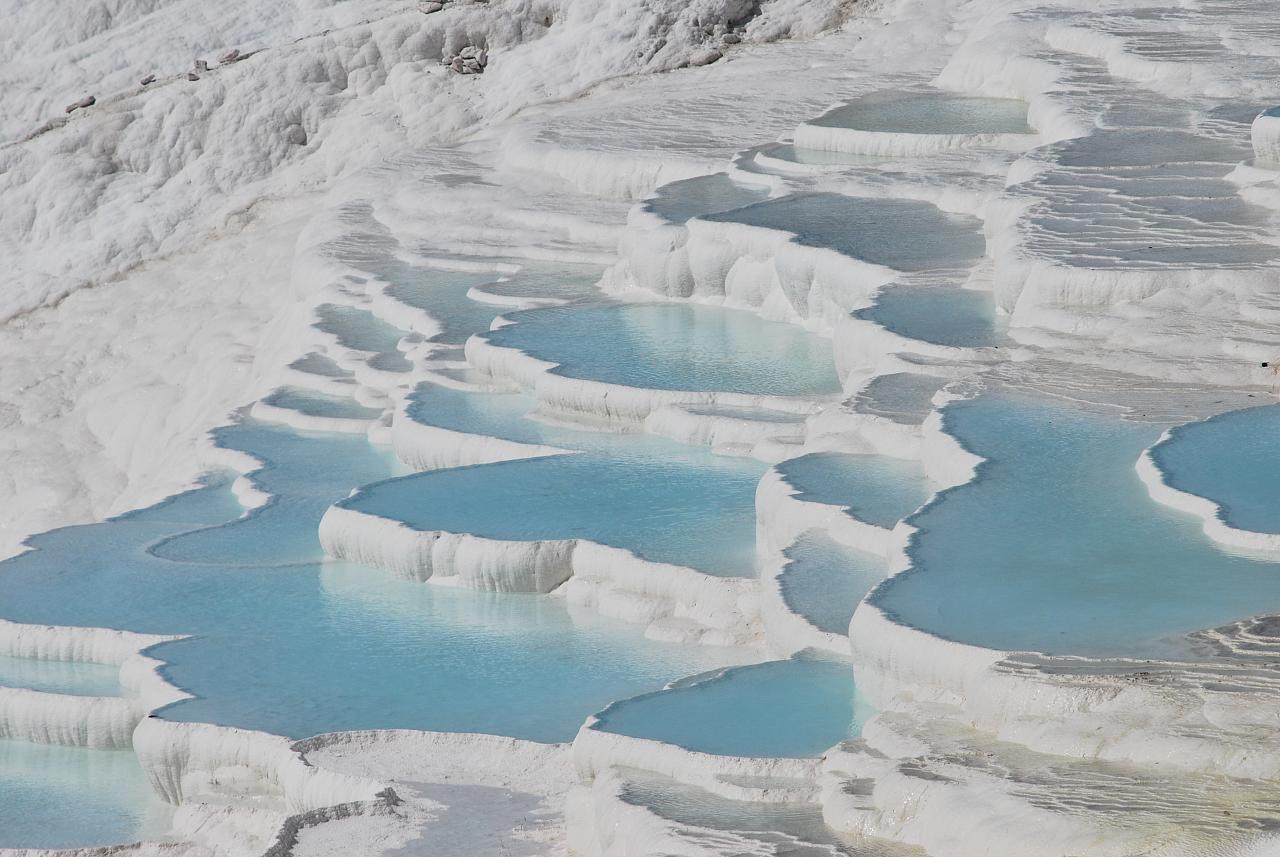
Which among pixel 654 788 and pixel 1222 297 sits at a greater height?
pixel 1222 297

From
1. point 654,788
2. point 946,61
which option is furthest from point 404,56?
point 654,788

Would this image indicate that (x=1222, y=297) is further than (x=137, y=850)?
Yes

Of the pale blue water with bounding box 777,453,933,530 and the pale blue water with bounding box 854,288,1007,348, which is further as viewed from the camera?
the pale blue water with bounding box 854,288,1007,348

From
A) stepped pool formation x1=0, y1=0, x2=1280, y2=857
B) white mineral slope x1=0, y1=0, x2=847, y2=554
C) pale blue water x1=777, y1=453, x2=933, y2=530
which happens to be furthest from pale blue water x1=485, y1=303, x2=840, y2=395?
white mineral slope x1=0, y1=0, x2=847, y2=554

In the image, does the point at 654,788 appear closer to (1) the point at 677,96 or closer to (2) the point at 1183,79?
(2) the point at 1183,79

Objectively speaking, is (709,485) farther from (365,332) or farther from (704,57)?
(704,57)

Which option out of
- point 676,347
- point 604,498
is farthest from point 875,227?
point 604,498

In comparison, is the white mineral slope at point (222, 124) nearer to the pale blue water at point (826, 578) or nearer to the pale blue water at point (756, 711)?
the pale blue water at point (826, 578)

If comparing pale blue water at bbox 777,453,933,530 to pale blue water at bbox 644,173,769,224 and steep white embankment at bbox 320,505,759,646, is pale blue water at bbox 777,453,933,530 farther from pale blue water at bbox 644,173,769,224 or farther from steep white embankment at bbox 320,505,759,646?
pale blue water at bbox 644,173,769,224
